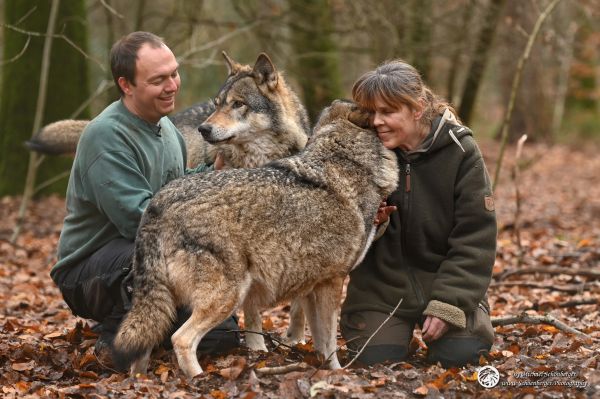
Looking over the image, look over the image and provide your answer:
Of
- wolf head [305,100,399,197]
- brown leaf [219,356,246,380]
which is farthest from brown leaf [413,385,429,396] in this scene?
wolf head [305,100,399,197]

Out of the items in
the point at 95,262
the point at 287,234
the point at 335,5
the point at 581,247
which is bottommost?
the point at 581,247

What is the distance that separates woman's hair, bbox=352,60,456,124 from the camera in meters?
4.64

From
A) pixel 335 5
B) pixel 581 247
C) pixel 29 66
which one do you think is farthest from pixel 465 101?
pixel 29 66

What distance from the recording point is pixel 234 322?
5.19 metres

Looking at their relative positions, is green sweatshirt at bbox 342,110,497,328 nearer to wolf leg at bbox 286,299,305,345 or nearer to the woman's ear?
the woman's ear

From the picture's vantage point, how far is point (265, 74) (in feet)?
19.7

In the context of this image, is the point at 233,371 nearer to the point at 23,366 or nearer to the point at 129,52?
the point at 23,366

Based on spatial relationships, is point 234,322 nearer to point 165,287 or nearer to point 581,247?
point 165,287

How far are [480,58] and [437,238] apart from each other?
425 inches

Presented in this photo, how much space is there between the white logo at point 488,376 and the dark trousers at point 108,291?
175 cm

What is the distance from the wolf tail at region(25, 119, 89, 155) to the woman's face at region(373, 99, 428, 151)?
10.3 feet

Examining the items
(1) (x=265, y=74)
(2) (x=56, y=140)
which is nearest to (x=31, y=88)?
(2) (x=56, y=140)

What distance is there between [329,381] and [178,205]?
1388 mm

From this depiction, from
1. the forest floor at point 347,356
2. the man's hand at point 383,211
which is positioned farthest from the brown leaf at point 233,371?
the man's hand at point 383,211
